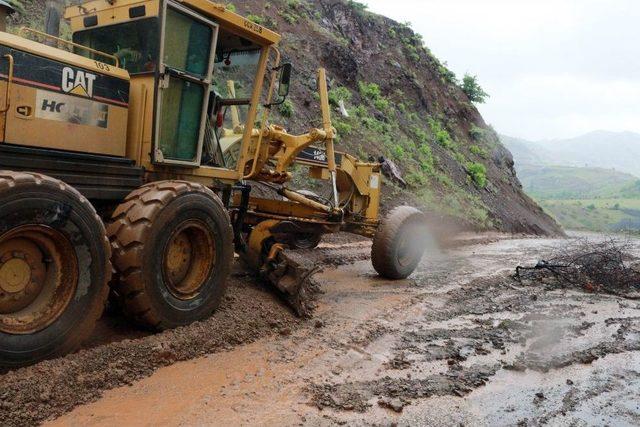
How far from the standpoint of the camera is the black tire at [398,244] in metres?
8.12

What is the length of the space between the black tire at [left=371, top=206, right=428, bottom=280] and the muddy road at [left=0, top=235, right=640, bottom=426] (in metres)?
1.33

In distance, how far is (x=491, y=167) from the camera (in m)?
30.0

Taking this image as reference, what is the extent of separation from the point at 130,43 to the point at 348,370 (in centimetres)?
344

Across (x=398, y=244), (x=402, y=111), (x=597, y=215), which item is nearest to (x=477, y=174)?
(x=402, y=111)

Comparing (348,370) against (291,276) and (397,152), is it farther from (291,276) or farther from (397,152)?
(397,152)

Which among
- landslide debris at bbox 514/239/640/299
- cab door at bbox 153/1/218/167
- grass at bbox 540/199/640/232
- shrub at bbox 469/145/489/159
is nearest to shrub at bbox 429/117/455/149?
shrub at bbox 469/145/489/159

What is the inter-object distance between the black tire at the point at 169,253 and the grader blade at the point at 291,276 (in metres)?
0.96

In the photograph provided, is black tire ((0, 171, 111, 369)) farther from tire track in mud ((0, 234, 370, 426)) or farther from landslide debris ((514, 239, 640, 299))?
landslide debris ((514, 239, 640, 299))

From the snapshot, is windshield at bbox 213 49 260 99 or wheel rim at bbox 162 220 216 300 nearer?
wheel rim at bbox 162 220 216 300

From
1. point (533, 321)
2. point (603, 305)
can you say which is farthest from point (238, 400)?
point (603, 305)

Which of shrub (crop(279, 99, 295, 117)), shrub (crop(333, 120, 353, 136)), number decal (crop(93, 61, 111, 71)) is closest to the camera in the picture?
number decal (crop(93, 61, 111, 71))

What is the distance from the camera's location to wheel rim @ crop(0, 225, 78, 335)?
3.47 metres

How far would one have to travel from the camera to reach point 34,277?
11.9 feet

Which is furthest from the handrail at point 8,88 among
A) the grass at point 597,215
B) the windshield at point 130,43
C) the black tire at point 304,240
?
the grass at point 597,215
